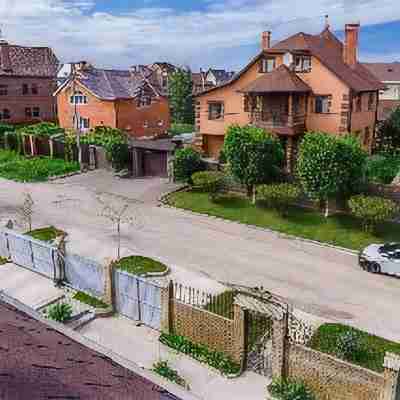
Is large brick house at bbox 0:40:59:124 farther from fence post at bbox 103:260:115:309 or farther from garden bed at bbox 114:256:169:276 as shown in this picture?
fence post at bbox 103:260:115:309

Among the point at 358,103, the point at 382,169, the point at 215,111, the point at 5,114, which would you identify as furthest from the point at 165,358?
the point at 5,114

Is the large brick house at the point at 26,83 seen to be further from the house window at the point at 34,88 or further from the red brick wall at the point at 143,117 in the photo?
the red brick wall at the point at 143,117

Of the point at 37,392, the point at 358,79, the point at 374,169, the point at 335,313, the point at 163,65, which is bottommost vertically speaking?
the point at 335,313

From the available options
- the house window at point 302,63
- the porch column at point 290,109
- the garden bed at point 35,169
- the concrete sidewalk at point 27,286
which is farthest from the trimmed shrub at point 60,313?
the house window at point 302,63

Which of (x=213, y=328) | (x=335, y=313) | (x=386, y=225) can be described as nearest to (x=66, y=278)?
(x=213, y=328)

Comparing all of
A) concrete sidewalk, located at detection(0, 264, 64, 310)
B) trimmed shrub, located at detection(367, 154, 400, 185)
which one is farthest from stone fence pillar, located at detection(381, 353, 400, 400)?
trimmed shrub, located at detection(367, 154, 400, 185)

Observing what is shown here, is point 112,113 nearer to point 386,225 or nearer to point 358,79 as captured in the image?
point 358,79
